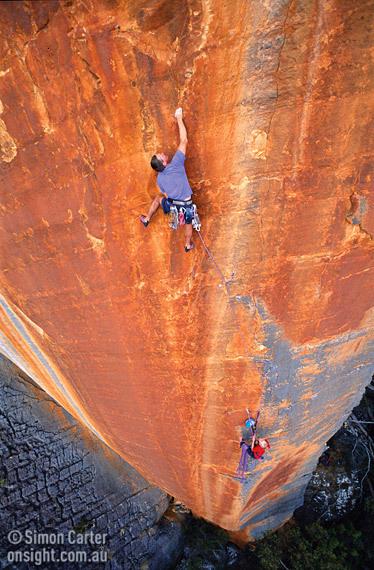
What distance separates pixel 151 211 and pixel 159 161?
1.00 ft

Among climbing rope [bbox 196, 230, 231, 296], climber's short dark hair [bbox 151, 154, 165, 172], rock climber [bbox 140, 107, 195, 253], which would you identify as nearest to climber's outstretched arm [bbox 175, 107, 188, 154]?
rock climber [bbox 140, 107, 195, 253]

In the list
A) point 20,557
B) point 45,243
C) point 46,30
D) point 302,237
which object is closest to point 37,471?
point 20,557

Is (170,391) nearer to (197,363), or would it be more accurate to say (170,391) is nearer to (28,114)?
(197,363)

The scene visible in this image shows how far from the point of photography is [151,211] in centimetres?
188

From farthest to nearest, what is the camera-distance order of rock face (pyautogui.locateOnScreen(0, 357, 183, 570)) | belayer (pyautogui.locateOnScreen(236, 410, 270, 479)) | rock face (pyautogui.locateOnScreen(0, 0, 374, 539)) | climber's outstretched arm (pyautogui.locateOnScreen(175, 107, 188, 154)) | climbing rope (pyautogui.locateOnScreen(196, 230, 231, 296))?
rock face (pyautogui.locateOnScreen(0, 357, 183, 570)) → belayer (pyautogui.locateOnScreen(236, 410, 270, 479)) → climbing rope (pyautogui.locateOnScreen(196, 230, 231, 296)) → climber's outstretched arm (pyautogui.locateOnScreen(175, 107, 188, 154)) → rock face (pyautogui.locateOnScreen(0, 0, 374, 539))

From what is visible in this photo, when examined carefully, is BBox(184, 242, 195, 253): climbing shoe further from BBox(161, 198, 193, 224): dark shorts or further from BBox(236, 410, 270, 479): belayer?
BBox(236, 410, 270, 479): belayer

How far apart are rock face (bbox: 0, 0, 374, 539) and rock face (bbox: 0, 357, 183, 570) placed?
169cm

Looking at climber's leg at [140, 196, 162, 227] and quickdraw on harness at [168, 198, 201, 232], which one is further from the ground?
climber's leg at [140, 196, 162, 227]

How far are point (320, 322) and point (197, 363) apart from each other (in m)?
0.88

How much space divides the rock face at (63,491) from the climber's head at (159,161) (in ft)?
11.9

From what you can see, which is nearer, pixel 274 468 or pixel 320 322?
pixel 320 322

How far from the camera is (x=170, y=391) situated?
252 cm

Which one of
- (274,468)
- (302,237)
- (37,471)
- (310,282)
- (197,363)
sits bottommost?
(274,468)

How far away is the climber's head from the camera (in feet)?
5.43
